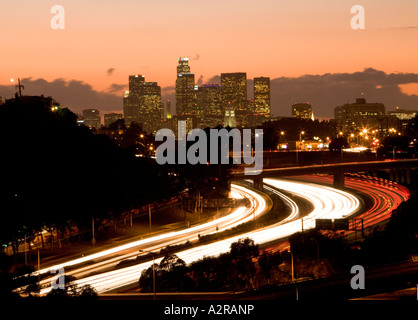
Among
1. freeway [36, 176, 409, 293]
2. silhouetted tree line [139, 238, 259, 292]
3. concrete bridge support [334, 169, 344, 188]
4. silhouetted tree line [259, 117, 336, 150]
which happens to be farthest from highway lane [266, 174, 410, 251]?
silhouetted tree line [259, 117, 336, 150]

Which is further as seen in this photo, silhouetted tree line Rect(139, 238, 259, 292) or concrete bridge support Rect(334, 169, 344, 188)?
concrete bridge support Rect(334, 169, 344, 188)

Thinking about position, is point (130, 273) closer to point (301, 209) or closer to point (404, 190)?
point (301, 209)

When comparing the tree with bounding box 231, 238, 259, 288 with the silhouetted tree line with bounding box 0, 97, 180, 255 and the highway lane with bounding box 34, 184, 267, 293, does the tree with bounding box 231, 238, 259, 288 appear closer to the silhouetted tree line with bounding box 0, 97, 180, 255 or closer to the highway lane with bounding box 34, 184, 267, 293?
the highway lane with bounding box 34, 184, 267, 293

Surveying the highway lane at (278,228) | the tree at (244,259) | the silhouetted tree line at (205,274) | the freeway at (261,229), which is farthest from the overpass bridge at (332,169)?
the silhouetted tree line at (205,274)
